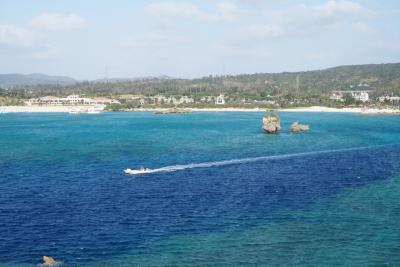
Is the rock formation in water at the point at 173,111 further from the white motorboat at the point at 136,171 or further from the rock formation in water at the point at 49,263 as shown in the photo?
the rock formation in water at the point at 49,263

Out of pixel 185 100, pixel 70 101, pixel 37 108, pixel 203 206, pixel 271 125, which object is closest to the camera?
pixel 203 206

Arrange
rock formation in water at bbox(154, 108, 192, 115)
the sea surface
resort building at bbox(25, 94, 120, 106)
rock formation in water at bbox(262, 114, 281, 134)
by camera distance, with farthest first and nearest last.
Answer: resort building at bbox(25, 94, 120, 106) → rock formation in water at bbox(154, 108, 192, 115) → rock formation in water at bbox(262, 114, 281, 134) → the sea surface

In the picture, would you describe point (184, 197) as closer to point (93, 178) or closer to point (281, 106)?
point (93, 178)

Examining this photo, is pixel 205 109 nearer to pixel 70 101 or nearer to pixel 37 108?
pixel 70 101

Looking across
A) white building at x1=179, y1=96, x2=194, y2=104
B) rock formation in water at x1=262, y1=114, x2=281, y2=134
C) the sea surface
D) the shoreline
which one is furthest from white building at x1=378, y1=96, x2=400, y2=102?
the sea surface

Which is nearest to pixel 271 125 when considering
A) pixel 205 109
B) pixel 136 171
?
pixel 136 171

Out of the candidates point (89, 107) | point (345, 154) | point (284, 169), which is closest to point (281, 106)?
point (89, 107)

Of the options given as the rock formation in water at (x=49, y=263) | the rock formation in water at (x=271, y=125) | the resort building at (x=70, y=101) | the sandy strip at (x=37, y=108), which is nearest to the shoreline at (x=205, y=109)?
the sandy strip at (x=37, y=108)

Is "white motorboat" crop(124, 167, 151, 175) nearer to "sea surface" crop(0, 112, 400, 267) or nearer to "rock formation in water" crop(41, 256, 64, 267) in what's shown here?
"sea surface" crop(0, 112, 400, 267)
